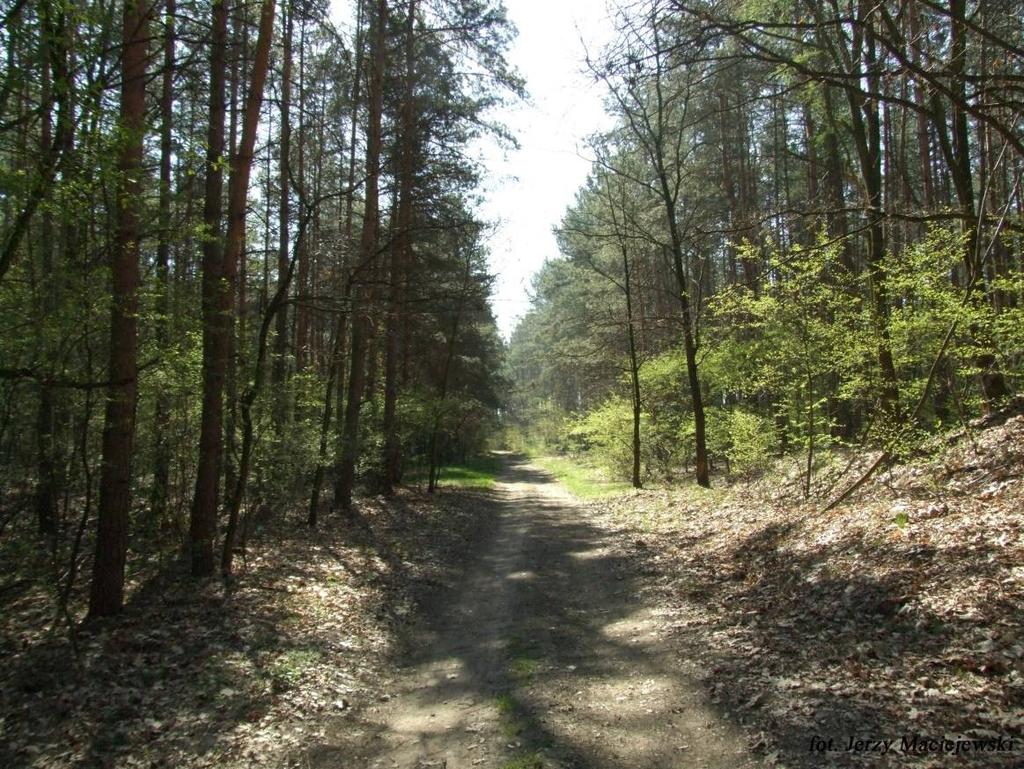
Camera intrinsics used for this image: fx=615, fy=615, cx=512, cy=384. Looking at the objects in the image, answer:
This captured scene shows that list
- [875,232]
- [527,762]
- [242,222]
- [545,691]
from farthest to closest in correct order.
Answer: [875,232] < [242,222] < [545,691] < [527,762]

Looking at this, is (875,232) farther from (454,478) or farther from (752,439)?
(454,478)

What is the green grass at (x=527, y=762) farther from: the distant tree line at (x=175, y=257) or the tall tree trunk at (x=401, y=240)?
the tall tree trunk at (x=401, y=240)

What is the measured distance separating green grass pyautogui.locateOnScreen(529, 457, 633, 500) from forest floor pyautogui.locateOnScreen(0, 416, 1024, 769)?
11598 mm

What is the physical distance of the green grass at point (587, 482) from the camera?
21828 millimetres

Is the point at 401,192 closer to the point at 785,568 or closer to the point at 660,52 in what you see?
the point at 660,52

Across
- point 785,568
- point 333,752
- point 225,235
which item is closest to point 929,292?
point 785,568

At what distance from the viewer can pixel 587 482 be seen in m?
26.8

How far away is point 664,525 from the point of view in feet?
43.0

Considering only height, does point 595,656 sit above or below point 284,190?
below

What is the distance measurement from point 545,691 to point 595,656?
97 centimetres

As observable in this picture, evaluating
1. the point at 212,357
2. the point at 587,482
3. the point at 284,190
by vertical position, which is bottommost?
the point at 587,482

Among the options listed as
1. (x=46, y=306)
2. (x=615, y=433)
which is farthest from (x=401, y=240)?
(x=615, y=433)

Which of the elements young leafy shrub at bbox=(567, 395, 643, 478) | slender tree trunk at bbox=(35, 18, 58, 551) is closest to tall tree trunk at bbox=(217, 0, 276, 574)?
slender tree trunk at bbox=(35, 18, 58, 551)

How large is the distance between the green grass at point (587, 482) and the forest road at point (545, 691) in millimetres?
12271
